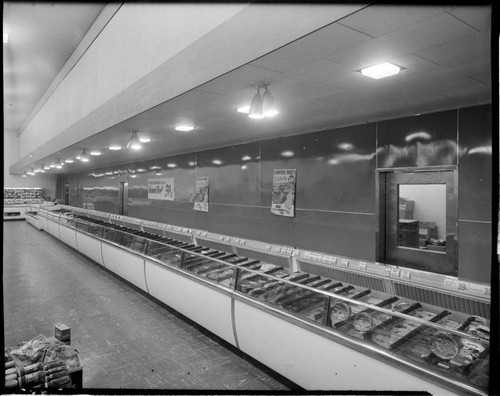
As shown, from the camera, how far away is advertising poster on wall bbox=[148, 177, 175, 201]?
9.51m

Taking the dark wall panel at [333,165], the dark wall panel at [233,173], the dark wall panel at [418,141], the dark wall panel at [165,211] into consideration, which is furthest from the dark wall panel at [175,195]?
the dark wall panel at [418,141]

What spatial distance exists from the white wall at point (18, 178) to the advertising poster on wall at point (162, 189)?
27.9 ft

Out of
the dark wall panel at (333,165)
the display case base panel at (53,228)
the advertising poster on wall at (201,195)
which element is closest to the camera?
the dark wall panel at (333,165)

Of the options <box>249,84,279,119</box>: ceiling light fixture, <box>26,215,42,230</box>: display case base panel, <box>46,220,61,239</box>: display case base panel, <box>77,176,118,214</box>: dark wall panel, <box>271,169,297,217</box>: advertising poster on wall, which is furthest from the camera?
<box>26,215,42,230</box>: display case base panel

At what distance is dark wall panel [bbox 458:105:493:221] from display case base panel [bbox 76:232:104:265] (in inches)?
240

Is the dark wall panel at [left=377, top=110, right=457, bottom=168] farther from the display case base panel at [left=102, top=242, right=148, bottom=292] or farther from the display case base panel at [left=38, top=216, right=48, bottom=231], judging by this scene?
the display case base panel at [left=38, top=216, right=48, bottom=231]

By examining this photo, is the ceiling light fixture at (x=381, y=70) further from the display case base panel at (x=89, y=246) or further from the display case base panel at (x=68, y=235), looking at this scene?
the display case base panel at (x=68, y=235)

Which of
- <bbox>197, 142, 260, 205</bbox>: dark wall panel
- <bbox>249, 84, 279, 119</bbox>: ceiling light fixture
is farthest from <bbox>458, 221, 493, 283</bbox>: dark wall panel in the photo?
<bbox>197, 142, 260, 205</bbox>: dark wall panel

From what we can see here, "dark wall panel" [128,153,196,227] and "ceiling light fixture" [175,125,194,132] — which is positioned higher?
"ceiling light fixture" [175,125,194,132]

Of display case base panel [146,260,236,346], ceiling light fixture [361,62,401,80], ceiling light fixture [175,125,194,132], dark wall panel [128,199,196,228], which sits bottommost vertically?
display case base panel [146,260,236,346]

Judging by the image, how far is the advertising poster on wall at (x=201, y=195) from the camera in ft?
26.8

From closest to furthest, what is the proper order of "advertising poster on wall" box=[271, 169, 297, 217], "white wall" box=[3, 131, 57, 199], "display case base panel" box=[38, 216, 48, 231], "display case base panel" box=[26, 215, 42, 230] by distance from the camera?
"advertising poster on wall" box=[271, 169, 297, 217] → "display case base panel" box=[38, 216, 48, 231] → "display case base panel" box=[26, 215, 42, 230] → "white wall" box=[3, 131, 57, 199]

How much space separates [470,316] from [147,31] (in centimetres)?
400

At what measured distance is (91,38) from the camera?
5.63 m
